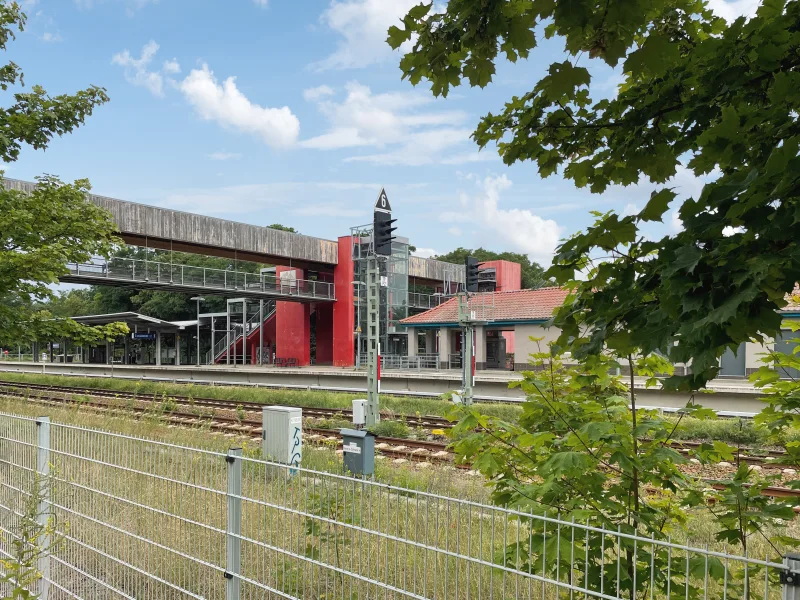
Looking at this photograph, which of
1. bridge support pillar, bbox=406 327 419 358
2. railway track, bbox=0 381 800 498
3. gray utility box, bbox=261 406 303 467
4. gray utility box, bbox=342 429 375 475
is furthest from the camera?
bridge support pillar, bbox=406 327 419 358

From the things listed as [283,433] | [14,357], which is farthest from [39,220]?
[14,357]

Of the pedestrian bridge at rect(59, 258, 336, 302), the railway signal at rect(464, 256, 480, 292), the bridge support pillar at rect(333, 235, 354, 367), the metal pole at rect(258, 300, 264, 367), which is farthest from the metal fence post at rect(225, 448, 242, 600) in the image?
the metal pole at rect(258, 300, 264, 367)

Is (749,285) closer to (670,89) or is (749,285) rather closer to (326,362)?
(670,89)

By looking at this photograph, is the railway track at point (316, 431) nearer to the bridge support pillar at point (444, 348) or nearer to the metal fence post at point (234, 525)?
the metal fence post at point (234, 525)

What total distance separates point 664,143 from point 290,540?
2.97 metres

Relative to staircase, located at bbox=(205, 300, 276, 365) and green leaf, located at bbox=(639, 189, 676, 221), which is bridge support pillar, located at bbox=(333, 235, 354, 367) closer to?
staircase, located at bbox=(205, 300, 276, 365)

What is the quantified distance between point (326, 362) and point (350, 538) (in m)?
47.9

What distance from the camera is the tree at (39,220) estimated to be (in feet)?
35.3

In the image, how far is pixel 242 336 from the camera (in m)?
53.0

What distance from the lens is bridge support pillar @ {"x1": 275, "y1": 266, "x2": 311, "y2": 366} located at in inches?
1907

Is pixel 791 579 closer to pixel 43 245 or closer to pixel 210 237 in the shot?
pixel 43 245

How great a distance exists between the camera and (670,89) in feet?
10.4

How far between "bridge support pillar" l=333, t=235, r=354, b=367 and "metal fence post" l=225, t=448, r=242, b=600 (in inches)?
1655

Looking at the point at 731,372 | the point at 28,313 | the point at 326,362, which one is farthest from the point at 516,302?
the point at 28,313
